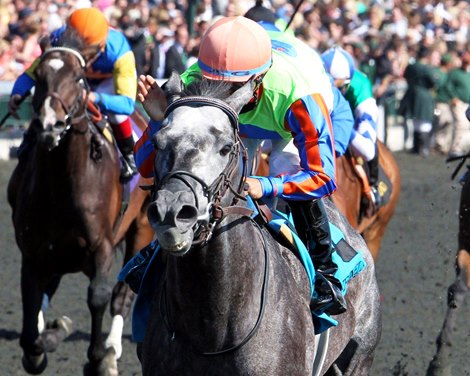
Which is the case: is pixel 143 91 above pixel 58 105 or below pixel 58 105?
above

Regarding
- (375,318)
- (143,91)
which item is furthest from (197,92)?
(375,318)

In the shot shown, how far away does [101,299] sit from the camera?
7.22 m

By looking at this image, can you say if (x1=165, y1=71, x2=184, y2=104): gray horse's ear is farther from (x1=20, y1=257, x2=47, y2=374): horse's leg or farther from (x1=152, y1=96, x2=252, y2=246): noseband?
(x1=20, y1=257, x2=47, y2=374): horse's leg

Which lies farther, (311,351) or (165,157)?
(311,351)

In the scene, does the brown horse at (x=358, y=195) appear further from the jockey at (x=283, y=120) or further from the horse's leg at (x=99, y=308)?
the jockey at (x=283, y=120)

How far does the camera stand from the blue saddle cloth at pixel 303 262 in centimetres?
469

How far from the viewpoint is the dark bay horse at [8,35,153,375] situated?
702cm

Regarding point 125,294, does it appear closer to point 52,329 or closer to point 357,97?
point 52,329

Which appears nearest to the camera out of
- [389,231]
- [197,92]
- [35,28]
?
[197,92]

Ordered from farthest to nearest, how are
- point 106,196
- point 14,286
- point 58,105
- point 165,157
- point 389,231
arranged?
point 389,231 < point 14,286 < point 106,196 < point 58,105 < point 165,157

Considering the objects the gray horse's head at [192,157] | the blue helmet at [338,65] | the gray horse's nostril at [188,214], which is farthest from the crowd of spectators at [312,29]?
the gray horse's nostril at [188,214]

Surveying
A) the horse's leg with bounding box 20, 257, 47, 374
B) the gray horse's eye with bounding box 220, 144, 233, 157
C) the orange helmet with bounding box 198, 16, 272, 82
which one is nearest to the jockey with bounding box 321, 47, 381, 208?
the horse's leg with bounding box 20, 257, 47, 374

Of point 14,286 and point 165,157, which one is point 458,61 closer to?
point 14,286

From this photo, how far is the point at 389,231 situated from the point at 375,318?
6.89 metres
